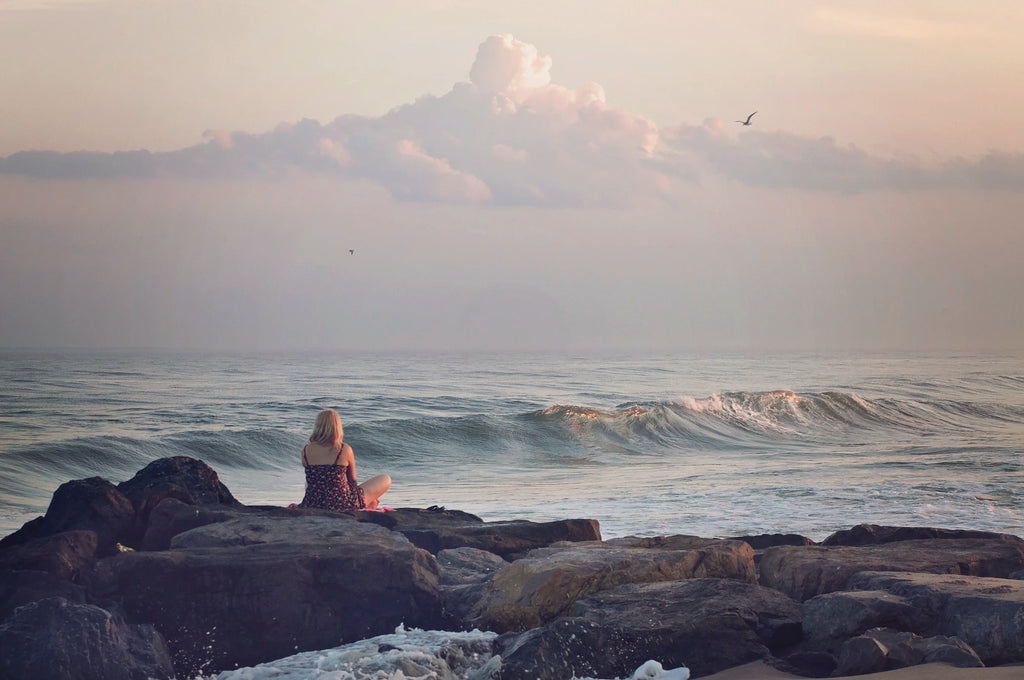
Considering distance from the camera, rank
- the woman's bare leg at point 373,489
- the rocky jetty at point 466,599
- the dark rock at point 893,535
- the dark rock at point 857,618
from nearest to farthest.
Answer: the rocky jetty at point 466,599 < the dark rock at point 857,618 < the dark rock at point 893,535 < the woman's bare leg at point 373,489

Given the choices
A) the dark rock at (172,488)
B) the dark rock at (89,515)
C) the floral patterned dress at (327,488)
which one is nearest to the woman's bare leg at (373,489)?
the floral patterned dress at (327,488)

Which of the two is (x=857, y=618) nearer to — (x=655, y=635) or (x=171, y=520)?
(x=655, y=635)

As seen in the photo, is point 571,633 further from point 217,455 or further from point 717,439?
point 717,439

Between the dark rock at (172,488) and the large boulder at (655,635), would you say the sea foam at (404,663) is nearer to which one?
the large boulder at (655,635)

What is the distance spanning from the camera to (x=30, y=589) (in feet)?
19.0

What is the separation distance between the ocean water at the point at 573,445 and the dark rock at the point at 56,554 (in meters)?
1.73

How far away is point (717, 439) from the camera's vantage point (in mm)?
28250

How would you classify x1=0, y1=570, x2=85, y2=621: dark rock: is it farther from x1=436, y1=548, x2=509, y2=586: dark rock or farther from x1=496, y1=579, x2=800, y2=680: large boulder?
x1=496, y1=579, x2=800, y2=680: large boulder

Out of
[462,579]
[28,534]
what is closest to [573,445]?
[462,579]

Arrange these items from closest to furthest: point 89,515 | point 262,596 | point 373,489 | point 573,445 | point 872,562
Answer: point 262,596
point 872,562
point 89,515
point 373,489
point 573,445

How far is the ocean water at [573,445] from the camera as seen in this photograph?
13586 mm

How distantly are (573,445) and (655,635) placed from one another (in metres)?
20.6

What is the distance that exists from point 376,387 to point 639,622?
3634 centimetres

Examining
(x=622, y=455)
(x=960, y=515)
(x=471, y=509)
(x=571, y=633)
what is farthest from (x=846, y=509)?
(x=622, y=455)
